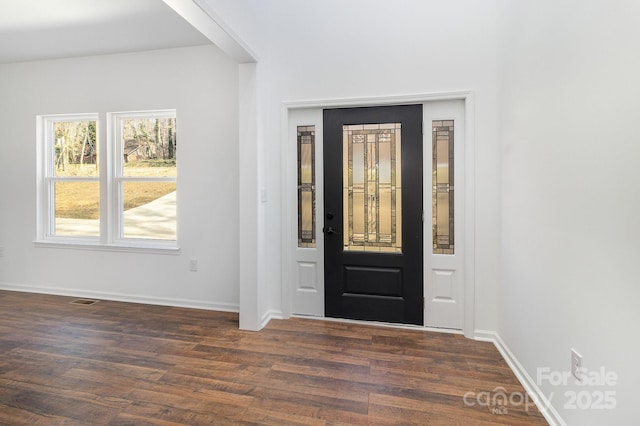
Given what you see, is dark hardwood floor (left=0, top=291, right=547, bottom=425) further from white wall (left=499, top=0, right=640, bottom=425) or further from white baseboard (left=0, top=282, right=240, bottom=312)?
white wall (left=499, top=0, right=640, bottom=425)

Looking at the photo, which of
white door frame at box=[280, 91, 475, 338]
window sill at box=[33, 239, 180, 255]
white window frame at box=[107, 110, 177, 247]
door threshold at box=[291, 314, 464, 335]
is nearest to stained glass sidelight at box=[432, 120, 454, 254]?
white door frame at box=[280, 91, 475, 338]

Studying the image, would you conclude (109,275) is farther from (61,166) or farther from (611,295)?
(611,295)

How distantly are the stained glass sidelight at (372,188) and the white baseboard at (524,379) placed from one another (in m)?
1.03

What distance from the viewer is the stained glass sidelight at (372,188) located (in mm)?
2945

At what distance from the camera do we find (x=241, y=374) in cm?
220

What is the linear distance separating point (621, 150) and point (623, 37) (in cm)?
45

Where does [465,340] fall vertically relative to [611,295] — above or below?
below

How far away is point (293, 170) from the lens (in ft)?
10.3

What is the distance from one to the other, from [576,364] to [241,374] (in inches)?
77.5

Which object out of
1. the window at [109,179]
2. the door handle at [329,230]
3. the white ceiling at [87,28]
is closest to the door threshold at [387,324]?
the door handle at [329,230]

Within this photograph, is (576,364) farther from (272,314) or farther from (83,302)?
(83,302)

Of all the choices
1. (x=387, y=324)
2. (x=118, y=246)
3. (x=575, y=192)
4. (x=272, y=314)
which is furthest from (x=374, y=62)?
(x=118, y=246)

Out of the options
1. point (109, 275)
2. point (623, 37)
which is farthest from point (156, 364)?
point (623, 37)

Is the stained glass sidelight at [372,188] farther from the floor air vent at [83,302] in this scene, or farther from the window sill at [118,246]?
the floor air vent at [83,302]
